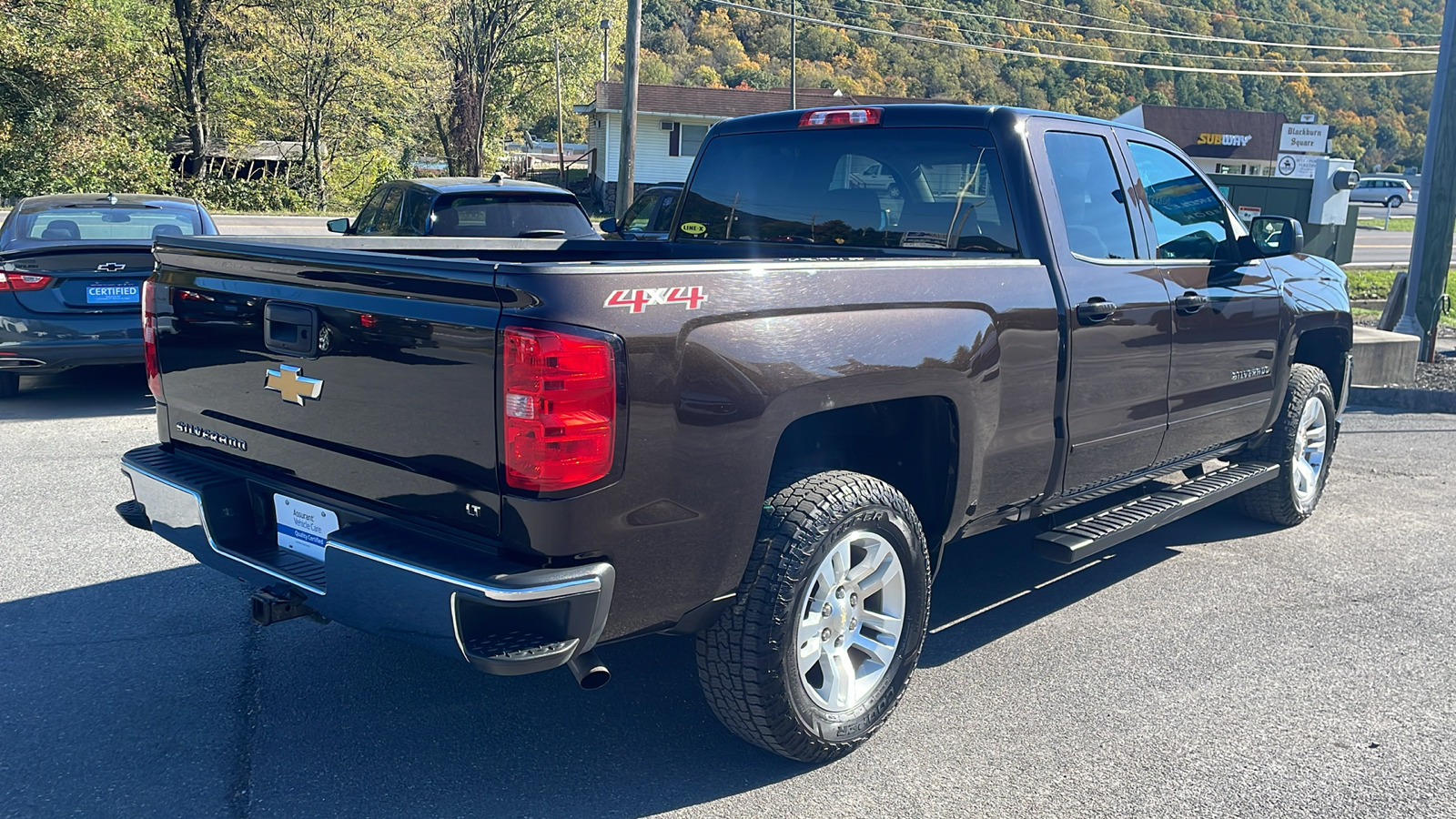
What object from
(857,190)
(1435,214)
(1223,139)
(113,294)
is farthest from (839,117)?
(1223,139)

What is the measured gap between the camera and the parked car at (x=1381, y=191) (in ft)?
183

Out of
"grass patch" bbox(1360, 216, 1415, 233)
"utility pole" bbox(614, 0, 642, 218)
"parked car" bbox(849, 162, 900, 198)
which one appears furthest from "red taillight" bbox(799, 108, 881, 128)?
"grass patch" bbox(1360, 216, 1415, 233)

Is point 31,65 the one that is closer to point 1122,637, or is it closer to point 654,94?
point 654,94

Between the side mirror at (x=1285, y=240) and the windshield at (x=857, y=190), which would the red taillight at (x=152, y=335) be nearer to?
the windshield at (x=857, y=190)

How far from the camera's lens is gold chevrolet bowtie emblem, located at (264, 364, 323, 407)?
3.16 metres

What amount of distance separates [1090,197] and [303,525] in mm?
3226

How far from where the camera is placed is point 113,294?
7875 mm

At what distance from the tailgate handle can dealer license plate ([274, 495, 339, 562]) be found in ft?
1.46

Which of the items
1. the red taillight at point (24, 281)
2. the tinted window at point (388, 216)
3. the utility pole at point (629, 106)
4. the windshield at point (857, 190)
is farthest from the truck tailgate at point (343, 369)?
the utility pole at point (629, 106)

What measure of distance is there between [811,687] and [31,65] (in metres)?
29.0

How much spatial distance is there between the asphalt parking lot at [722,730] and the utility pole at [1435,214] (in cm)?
698

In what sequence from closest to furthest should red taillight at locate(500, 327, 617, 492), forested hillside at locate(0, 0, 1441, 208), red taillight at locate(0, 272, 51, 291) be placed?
red taillight at locate(500, 327, 617, 492) < red taillight at locate(0, 272, 51, 291) < forested hillside at locate(0, 0, 1441, 208)

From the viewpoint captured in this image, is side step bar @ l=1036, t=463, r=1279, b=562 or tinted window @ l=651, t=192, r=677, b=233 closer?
side step bar @ l=1036, t=463, r=1279, b=562

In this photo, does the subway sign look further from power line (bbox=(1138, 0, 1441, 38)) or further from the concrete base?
the concrete base
